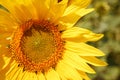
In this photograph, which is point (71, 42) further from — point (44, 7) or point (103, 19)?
point (103, 19)

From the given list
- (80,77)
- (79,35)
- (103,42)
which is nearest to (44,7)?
(79,35)

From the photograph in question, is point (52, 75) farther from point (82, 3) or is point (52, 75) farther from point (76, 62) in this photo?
point (82, 3)

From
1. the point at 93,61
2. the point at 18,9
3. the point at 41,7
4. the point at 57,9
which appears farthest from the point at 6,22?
the point at 93,61

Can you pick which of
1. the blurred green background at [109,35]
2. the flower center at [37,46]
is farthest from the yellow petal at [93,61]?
the blurred green background at [109,35]

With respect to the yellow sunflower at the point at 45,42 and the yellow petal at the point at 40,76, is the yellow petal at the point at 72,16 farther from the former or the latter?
the yellow petal at the point at 40,76

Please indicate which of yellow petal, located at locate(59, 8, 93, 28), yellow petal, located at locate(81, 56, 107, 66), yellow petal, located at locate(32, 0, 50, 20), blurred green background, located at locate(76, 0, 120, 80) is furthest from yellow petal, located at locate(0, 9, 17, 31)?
blurred green background, located at locate(76, 0, 120, 80)

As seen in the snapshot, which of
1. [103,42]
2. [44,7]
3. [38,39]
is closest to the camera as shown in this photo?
[44,7]
